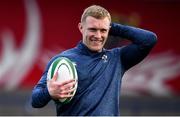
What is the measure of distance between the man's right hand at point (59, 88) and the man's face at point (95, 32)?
1.23 feet

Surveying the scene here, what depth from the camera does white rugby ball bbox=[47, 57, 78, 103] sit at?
17.9ft

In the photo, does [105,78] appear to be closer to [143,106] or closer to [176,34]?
[143,106]

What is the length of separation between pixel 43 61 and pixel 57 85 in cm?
781

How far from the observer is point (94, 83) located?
18.3ft

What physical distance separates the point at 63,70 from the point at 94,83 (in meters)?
0.26

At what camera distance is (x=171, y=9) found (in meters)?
13.8

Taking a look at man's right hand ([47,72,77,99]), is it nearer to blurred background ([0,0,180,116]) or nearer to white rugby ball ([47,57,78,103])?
white rugby ball ([47,57,78,103])

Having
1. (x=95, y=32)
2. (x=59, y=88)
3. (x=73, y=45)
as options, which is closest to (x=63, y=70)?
(x=59, y=88)

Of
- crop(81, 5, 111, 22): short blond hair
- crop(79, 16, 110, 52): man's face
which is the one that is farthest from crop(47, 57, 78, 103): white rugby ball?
crop(81, 5, 111, 22): short blond hair

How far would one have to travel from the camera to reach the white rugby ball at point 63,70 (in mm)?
5441

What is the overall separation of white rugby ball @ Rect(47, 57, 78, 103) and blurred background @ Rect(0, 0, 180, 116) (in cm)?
723

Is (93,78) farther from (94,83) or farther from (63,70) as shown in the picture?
(63,70)

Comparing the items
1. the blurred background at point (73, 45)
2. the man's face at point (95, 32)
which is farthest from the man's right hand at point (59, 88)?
the blurred background at point (73, 45)

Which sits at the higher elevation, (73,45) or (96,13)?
(96,13)
